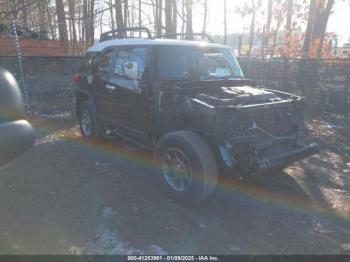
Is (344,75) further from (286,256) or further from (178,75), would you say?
(286,256)

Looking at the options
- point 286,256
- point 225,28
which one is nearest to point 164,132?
point 286,256

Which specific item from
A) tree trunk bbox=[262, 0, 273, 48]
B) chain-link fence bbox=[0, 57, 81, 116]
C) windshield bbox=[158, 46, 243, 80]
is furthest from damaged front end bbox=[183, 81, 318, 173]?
tree trunk bbox=[262, 0, 273, 48]

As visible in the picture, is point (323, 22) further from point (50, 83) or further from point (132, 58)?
point (132, 58)

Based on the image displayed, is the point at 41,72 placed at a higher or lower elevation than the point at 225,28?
lower

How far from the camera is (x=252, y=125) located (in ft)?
13.1

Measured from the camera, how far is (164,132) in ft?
14.8

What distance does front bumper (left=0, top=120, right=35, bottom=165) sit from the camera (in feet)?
9.23

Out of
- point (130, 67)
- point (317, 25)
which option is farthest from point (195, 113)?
point (317, 25)

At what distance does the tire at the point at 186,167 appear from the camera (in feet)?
12.2

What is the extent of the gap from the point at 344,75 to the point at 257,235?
6722mm

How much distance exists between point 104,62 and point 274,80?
5.89 m

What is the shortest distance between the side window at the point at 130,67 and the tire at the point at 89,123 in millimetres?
1146

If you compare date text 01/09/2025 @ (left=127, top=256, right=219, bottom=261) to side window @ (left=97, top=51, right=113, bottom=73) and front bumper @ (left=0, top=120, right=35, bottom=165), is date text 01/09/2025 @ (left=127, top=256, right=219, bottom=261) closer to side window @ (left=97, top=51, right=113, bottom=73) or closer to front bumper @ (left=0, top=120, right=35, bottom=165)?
front bumper @ (left=0, top=120, right=35, bottom=165)

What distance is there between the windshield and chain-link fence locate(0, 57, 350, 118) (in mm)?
4706
